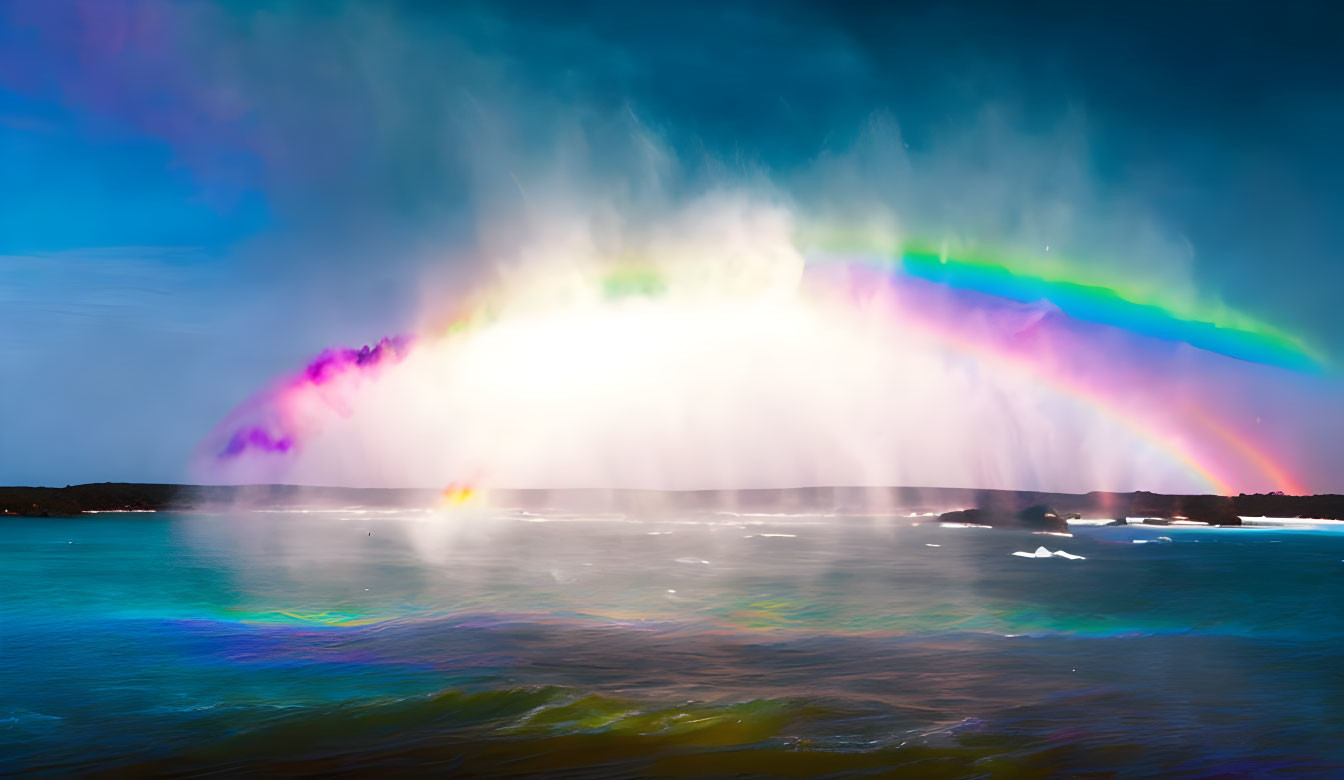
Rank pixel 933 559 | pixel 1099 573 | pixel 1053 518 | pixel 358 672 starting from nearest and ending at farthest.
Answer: pixel 358 672 < pixel 1099 573 < pixel 933 559 < pixel 1053 518

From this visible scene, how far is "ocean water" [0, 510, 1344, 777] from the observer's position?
13.7 m

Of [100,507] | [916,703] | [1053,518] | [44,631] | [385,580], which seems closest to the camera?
[916,703]

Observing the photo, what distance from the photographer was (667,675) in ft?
65.4

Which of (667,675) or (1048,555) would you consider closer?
(667,675)

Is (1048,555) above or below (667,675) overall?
below

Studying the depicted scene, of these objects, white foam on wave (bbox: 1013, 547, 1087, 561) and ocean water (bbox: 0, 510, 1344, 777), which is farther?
white foam on wave (bbox: 1013, 547, 1087, 561)

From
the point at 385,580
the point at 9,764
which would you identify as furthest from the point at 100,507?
the point at 9,764

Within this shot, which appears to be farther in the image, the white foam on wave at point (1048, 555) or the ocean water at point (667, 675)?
the white foam on wave at point (1048, 555)

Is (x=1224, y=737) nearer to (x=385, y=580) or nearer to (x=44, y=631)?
(x=44, y=631)

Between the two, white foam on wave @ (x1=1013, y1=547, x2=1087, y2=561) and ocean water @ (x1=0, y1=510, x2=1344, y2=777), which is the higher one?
ocean water @ (x1=0, y1=510, x2=1344, y2=777)

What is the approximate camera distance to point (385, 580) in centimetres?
4291

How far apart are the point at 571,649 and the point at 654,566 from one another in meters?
29.2

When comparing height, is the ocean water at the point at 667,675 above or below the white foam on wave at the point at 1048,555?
above

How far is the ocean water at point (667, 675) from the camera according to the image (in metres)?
13.7
